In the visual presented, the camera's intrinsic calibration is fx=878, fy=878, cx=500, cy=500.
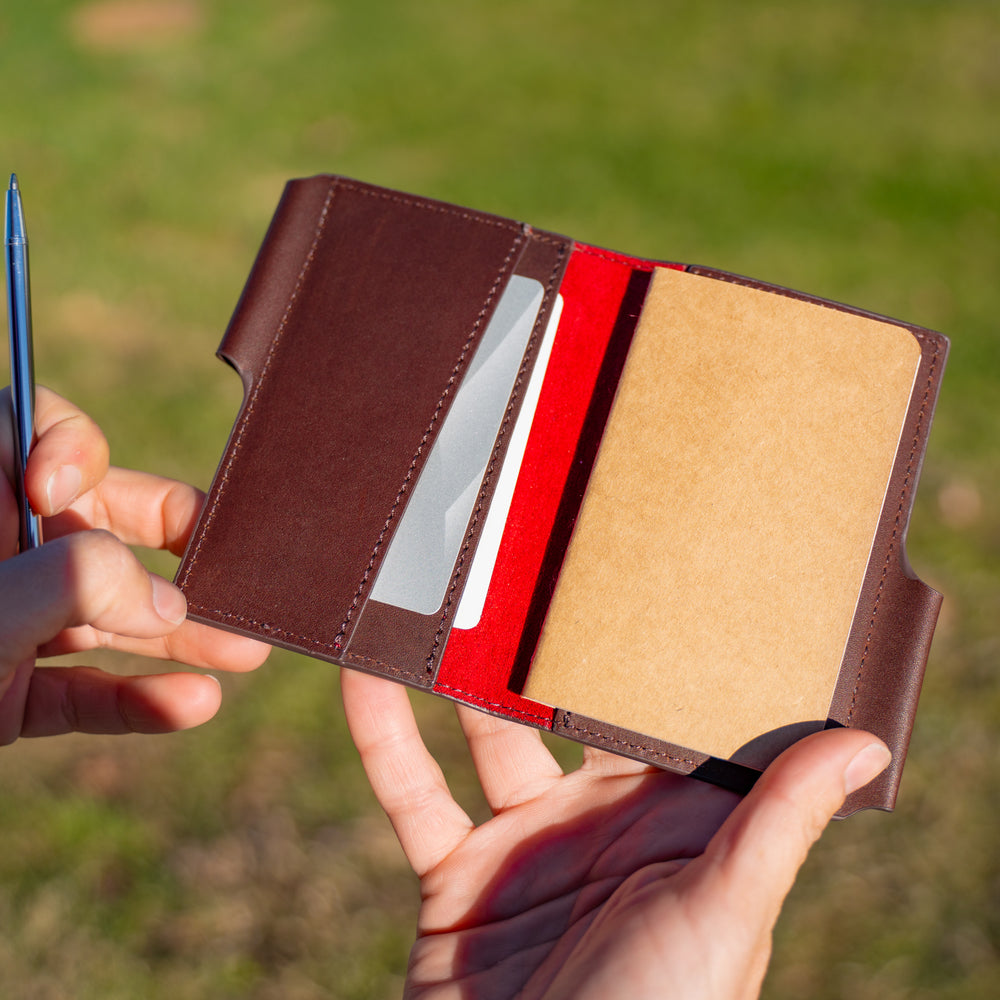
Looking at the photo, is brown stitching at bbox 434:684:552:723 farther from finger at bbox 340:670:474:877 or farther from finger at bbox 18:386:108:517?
finger at bbox 18:386:108:517

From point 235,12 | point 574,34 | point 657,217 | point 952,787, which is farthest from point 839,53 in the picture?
point 952,787

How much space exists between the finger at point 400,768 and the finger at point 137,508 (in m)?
0.72

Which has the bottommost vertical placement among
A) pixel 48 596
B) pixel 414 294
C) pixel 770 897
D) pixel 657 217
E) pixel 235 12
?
pixel 770 897

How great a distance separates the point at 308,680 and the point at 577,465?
6.02 ft

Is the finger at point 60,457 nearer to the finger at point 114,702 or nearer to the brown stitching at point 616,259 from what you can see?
the finger at point 114,702

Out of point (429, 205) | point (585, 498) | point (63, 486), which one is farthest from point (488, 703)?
point (429, 205)

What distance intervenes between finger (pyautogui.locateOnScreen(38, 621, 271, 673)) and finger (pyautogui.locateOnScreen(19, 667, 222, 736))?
0.23ft

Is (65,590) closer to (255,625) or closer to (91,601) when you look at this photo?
(91,601)

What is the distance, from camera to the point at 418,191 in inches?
224

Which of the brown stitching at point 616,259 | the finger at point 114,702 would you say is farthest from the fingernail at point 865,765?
the finger at point 114,702

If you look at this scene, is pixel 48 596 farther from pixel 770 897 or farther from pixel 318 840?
pixel 318 840

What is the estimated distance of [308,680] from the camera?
3496 mm

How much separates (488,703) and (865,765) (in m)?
Answer: 0.82

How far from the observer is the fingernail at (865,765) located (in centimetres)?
180
